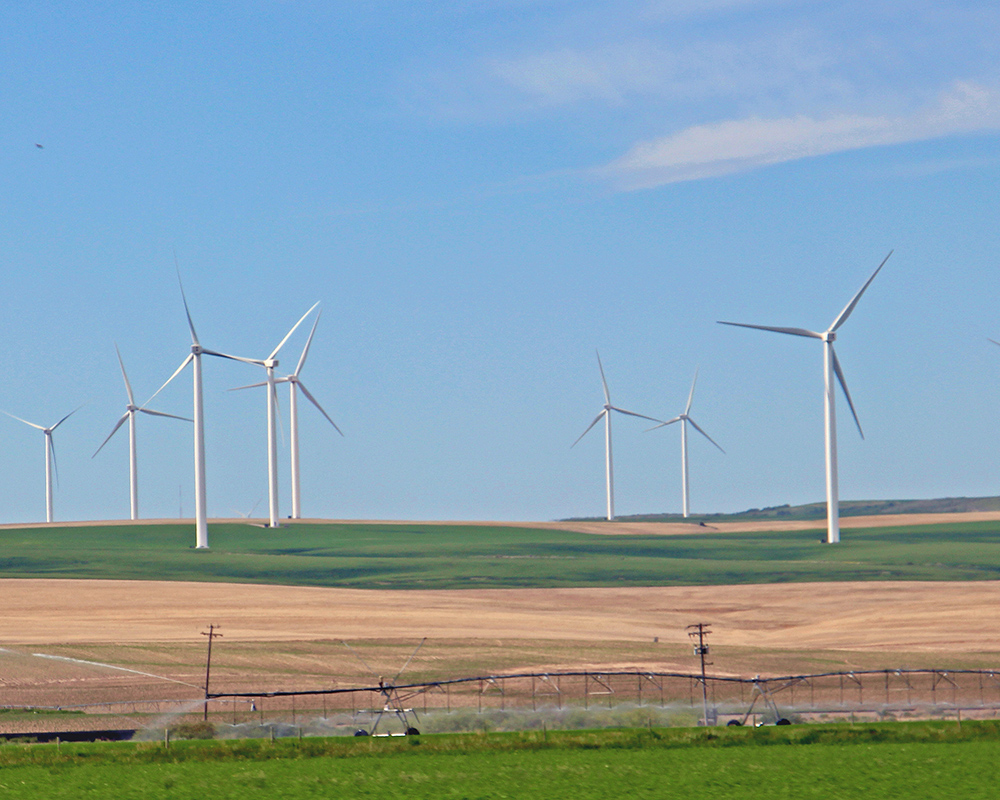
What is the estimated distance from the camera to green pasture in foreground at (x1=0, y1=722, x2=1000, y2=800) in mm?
30328

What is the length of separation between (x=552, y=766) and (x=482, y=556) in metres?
75.4

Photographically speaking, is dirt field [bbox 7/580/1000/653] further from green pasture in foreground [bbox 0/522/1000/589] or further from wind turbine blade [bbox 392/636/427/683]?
green pasture in foreground [bbox 0/522/1000/589]

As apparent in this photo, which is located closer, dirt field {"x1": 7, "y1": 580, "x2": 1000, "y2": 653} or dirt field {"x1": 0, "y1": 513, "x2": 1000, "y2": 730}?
dirt field {"x1": 0, "y1": 513, "x2": 1000, "y2": 730}

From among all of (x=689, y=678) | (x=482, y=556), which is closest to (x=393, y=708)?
(x=689, y=678)

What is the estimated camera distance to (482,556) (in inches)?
4311

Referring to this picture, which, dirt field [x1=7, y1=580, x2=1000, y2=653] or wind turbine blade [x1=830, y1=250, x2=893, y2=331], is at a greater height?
wind turbine blade [x1=830, y1=250, x2=893, y2=331]

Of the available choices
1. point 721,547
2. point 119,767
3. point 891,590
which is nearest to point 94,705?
point 119,767

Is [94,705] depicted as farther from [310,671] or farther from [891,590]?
A: [891,590]

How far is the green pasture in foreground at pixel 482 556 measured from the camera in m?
91.5

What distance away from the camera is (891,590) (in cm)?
8131

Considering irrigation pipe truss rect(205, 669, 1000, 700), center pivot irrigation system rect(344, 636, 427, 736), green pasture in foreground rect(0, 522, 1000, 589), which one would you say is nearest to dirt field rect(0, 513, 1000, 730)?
center pivot irrigation system rect(344, 636, 427, 736)

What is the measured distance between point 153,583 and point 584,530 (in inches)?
2870

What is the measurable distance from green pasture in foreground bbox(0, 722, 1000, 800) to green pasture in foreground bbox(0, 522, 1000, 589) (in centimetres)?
4854

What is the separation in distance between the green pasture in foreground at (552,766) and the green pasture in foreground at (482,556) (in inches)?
1911
